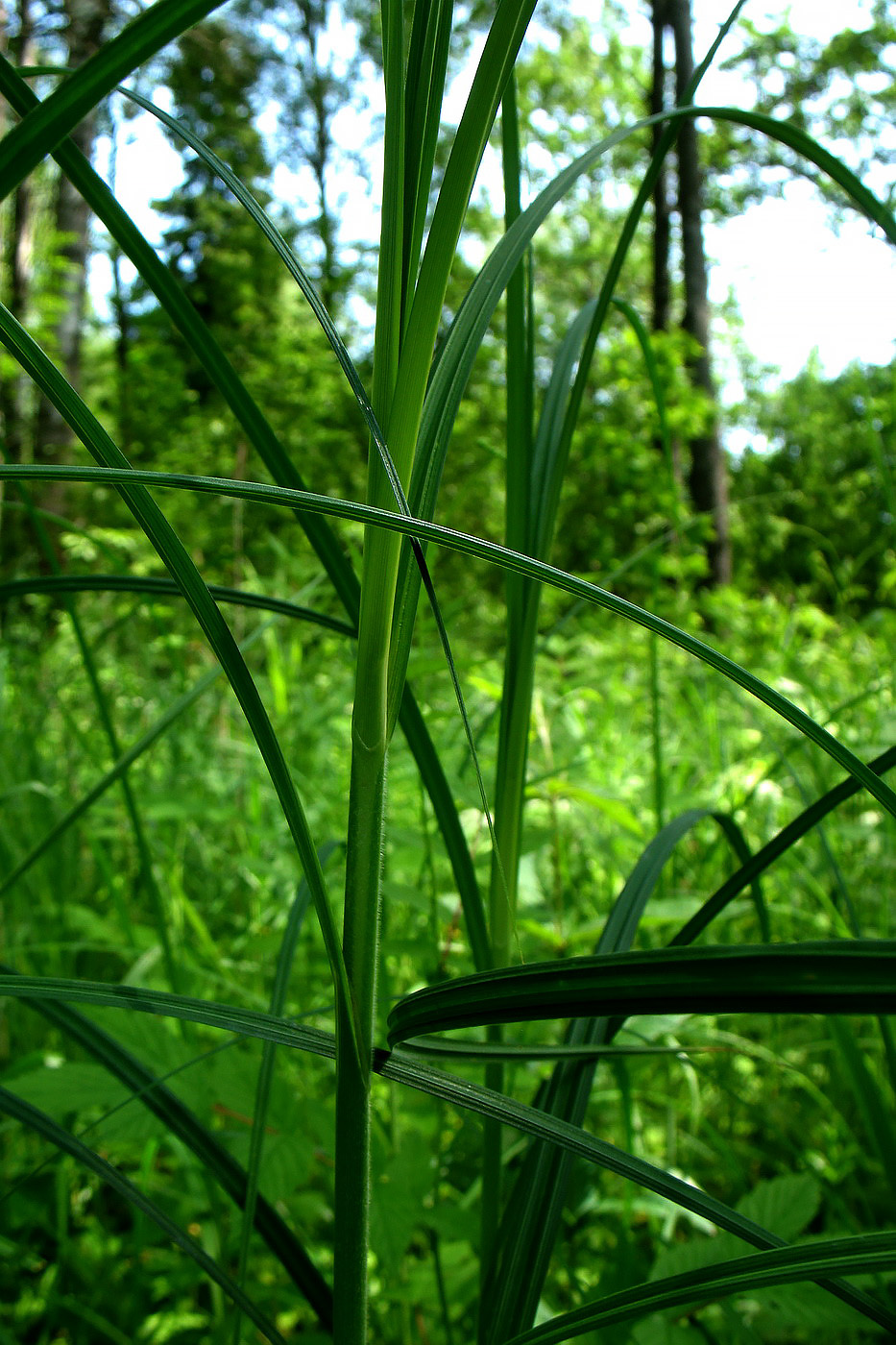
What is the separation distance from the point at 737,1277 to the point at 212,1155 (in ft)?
0.77

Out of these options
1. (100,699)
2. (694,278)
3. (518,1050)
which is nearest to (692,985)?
(518,1050)

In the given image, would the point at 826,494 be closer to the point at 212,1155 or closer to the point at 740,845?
the point at 740,845

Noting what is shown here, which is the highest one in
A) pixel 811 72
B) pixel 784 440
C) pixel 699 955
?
pixel 784 440

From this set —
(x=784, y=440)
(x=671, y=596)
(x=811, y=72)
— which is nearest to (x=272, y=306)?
(x=811, y=72)

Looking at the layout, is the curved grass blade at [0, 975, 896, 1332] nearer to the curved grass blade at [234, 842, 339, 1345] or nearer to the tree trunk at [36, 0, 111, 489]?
the curved grass blade at [234, 842, 339, 1345]

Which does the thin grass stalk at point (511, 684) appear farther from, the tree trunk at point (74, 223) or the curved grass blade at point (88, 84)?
the tree trunk at point (74, 223)

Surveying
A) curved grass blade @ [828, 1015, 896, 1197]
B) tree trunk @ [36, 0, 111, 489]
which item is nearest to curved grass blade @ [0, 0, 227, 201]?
curved grass blade @ [828, 1015, 896, 1197]

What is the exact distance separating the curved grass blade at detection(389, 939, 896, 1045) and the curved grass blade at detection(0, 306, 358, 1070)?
0.17 feet

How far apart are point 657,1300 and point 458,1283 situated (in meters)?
0.43

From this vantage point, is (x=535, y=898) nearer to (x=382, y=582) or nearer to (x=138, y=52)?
(x=382, y=582)

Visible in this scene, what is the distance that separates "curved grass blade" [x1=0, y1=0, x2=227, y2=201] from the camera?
28cm

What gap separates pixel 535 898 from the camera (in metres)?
0.76

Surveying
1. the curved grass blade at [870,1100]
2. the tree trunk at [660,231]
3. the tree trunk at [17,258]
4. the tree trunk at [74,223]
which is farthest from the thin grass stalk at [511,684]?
the tree trunk at [660,231]

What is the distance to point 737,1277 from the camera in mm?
245
